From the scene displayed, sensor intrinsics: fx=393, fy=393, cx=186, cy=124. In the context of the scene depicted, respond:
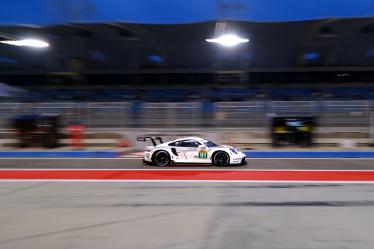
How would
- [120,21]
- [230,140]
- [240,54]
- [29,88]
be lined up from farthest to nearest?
1. [29,88]
2. [240,54]
3. [120,21]
4. [230,140]

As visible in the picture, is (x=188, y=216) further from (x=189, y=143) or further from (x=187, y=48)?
(x=187, y=48)

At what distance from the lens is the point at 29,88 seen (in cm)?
3150

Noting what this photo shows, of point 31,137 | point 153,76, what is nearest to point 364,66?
point 153,76

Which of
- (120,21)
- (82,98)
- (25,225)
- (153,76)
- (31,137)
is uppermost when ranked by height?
(120,21)

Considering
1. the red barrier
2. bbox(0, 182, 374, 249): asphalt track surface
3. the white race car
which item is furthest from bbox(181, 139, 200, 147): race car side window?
bbox(0, 182, 374, 249): asphalt track surface

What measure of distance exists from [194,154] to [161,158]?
1067 mm

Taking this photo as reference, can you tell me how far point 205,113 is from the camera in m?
19.5

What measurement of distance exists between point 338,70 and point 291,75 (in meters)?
3.53

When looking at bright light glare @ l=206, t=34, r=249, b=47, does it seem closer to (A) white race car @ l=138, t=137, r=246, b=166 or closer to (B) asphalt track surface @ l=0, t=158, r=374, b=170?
(B) asphalt track surface @ l=0, t=158, r=374, b=170

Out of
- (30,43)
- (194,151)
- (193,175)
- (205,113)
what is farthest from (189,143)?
(30,43)

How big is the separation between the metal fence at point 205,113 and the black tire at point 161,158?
6584 mm

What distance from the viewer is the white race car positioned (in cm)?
1239

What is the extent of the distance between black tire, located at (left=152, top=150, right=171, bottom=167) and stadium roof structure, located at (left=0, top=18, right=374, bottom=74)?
50.9 ft

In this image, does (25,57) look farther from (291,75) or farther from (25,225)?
(25,225)
